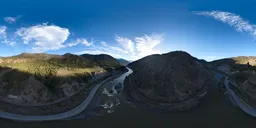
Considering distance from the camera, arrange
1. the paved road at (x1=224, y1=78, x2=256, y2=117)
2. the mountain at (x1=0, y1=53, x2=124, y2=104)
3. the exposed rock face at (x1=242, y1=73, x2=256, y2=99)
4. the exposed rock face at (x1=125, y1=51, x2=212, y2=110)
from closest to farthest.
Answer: the paved road at (x1=224, y1=78, x2=256, y2=117)
the mountain at (x1=0, y1=53, x2=124, y2=104)
the exposed rock face at (x1=125, y1=51, x2=212, y2=110)
the exposed rock face at (x1=242, y1=73, x2=256, y2=99)

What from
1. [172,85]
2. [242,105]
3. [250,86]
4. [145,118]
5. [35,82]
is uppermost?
[35,82]

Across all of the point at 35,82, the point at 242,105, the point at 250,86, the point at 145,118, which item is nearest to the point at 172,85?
the point at 242,105

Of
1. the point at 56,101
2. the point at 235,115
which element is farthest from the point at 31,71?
the point at 235,115

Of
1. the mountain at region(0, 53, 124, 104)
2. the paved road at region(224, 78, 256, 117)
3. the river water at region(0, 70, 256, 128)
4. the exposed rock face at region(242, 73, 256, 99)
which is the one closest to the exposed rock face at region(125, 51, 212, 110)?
the river water at region(0, 70, 256, 128)

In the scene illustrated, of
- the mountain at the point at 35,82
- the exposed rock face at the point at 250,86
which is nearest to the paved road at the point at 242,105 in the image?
the exposed rock face at the point at 250,86

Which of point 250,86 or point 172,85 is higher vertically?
point 172,85

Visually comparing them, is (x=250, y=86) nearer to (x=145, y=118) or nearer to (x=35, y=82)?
(x=145, y=118)

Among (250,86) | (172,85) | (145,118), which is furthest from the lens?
(250,86)

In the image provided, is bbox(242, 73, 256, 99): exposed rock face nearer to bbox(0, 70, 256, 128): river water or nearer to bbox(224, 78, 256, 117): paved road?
bbox(224, 78, 256, 117): paved road

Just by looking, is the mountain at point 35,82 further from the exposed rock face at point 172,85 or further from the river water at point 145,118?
the exposed rock face at point 172,85

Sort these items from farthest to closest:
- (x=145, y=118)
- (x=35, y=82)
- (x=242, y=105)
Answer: (x=35, y=82), (x=242, y=105), (x=145, y=118)
